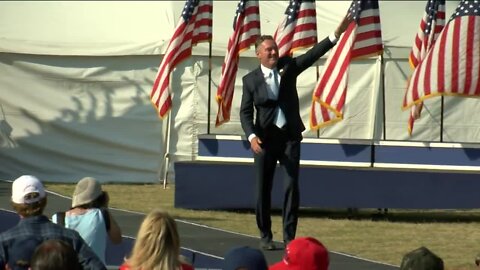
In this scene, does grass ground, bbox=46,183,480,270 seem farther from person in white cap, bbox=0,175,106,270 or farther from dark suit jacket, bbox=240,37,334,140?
person in white cap, bbox=0,175,106,270

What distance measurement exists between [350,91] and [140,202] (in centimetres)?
419

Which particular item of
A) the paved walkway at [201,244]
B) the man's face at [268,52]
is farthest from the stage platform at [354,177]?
the man's face at [268,52]

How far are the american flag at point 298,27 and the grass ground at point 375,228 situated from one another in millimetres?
2004

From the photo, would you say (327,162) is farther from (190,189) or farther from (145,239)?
(145,239)

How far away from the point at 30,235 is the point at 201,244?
17.8 ft

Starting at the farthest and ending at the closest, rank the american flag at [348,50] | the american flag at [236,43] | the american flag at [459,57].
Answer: the american flag at [236,43] → the american flag at [348,50] → the american flag at [459,57]

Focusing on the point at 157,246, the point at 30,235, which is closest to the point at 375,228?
the point at 30,235

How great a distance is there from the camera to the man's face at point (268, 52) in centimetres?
1112

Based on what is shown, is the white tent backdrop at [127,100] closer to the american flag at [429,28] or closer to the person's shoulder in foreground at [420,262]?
the american flag at [429,28]

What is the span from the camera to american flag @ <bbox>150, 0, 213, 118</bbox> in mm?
16422

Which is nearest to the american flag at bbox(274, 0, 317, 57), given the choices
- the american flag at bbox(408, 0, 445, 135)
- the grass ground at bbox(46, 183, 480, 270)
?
the american flag at bbox(408, 0, 445, 135)

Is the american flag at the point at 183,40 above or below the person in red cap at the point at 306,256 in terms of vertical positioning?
above

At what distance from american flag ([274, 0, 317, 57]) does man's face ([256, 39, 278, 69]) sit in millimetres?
4140

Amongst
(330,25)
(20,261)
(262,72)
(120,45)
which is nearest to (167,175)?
(120,45)
